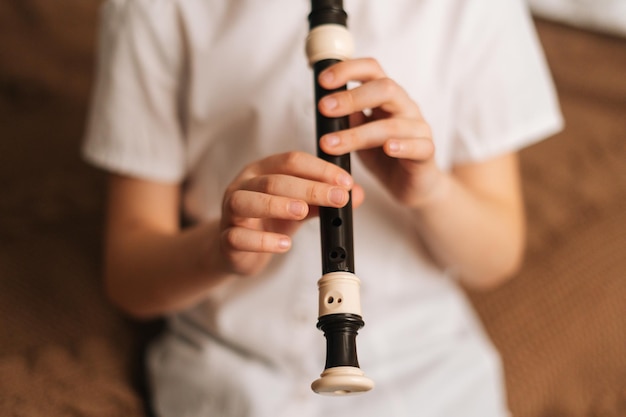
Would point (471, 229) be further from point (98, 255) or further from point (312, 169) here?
point (98, 255)

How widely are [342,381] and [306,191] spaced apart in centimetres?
12

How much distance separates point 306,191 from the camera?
409 mm

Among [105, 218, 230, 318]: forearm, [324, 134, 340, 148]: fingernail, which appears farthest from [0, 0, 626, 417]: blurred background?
[324, 134, 340, 148]: fingernail

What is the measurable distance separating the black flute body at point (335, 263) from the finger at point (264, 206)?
0.03 meters

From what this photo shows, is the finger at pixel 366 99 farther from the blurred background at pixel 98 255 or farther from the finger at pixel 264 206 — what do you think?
the blurred background at pixel 98 255

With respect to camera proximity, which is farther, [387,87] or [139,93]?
[139,93]

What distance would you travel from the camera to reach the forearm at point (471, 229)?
583mm

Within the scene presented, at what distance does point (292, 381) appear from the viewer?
0.62m

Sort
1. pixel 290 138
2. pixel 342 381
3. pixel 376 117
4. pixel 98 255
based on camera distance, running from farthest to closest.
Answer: pixel 98 255, pixel 290 138, pixel 376 117, pixel 342 381

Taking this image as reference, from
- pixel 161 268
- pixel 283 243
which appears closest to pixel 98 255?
pixel 161 268

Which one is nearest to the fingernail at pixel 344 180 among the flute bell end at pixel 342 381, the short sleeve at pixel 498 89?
the flute bell end at pixel 342 381

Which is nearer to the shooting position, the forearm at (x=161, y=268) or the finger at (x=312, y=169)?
the finger at (x=312, y=169)

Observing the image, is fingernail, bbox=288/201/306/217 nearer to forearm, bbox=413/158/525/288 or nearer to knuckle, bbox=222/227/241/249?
knuckle, bbox=222/227/241/249

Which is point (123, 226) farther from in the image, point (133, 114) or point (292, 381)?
point (292, 381)
